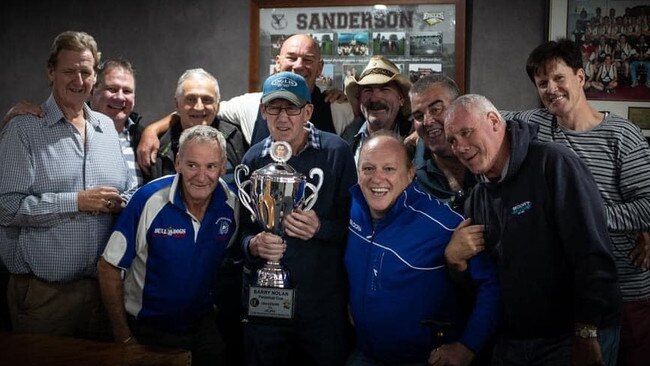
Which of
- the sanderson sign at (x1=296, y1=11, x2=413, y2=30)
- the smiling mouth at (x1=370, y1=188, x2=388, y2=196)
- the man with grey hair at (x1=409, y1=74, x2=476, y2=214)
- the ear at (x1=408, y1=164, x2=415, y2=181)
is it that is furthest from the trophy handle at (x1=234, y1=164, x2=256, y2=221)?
the sanderson sign at (x1=296, y1=11, x2=413, y2=30)

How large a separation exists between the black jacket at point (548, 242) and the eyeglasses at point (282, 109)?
0.85 meters

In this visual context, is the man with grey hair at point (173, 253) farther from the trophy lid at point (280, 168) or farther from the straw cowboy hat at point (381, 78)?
the straw cowboy hat at point (381, 78)

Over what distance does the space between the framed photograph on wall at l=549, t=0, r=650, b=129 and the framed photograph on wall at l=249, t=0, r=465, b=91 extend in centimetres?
59

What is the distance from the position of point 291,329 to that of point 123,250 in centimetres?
73

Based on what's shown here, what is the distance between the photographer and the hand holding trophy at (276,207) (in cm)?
221

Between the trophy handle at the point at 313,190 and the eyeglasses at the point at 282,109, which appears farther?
the eyeglasses at the point at 282,109

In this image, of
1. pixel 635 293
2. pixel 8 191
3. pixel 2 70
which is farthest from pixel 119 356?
pixel 2 70

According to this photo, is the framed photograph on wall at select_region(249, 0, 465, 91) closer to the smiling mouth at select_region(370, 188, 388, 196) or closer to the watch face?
the smiling mouth at select_region(370, 188, 388, 196)

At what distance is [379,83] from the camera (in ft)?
10.1

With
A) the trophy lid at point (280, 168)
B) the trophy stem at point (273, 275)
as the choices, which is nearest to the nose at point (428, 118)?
the trophy lid at point (280, 168)

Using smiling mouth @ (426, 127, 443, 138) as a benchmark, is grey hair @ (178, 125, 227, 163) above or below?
below

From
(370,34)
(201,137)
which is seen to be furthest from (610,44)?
(201,137)

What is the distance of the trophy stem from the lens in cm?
228

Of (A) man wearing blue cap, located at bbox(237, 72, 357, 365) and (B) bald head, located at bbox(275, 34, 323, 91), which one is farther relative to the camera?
(B) bald head, located at bbox(275, 34, 323, 91)
